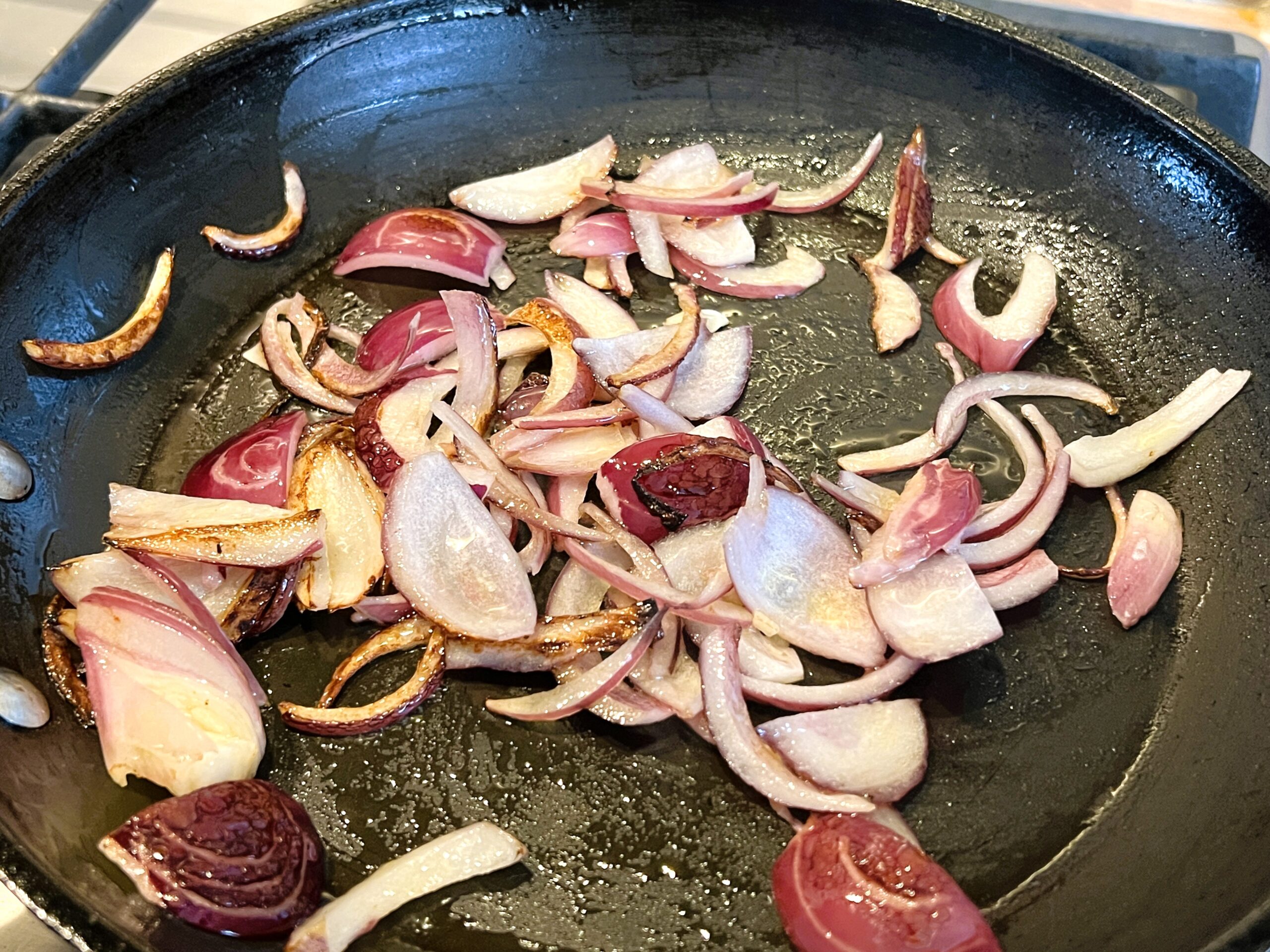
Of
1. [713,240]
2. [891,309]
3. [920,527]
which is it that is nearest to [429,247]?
[713,240]

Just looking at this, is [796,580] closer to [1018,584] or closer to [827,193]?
[1018,584]

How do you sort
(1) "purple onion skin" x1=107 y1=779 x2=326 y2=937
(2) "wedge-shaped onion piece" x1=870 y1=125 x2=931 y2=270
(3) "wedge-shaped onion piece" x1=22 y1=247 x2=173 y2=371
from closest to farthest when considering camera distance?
(1) "purple onion skin" x1=107 y1=779 x2=326 y2=937 → (3) "wedge-shaped onion piece" x1=22 y1=247 x2=173 y2=371 → (2) "wedge-shaped onion piece" x1=870 y1=125 x2=931 y2=270

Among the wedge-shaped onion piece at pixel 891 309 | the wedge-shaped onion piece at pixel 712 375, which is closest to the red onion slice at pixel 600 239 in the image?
the wedge-shaped onion piece at pixel 712 375

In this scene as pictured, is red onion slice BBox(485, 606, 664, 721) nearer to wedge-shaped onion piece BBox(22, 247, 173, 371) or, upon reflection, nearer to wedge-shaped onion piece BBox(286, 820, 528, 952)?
wedge-shaped onion piece BBox(286, 820, 528, 952)

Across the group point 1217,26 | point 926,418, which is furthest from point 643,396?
point 1217,26

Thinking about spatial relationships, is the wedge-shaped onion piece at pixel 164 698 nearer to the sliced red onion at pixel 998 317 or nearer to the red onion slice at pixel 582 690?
the red onion slice at pixel 582 690

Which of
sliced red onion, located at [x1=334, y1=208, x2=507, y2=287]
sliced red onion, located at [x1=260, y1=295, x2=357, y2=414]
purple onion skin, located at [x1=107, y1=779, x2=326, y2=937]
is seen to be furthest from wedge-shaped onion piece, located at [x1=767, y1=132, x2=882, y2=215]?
purple onion skin, located at [x1=107, y1=779, x2=326, y2=937]
